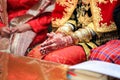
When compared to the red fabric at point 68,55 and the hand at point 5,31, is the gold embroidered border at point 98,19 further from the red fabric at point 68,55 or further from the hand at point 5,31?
the hand at point 5,31

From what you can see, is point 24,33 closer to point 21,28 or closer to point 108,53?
point 21,28

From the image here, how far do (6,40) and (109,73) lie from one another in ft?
2.70

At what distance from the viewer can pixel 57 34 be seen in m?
1.34

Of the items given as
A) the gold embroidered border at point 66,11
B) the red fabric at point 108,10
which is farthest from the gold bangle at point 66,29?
the red fabric at point 108,10

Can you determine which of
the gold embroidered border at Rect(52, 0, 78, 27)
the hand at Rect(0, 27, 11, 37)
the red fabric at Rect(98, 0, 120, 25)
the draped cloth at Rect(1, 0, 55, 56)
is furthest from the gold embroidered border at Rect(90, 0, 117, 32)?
the hand at Rect(0, 27, 11, 37)

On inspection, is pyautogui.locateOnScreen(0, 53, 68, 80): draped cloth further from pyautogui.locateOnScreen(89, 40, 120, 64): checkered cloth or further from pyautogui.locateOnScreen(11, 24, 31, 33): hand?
pyautogui.locateOnScreen(11, 24, 31, 33): hand

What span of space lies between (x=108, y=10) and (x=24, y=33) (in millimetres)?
537

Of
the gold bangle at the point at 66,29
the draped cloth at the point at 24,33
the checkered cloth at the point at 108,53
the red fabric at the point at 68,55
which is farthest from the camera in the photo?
the draped cloth at the point at 24,33

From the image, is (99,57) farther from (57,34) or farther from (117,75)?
(57,34)

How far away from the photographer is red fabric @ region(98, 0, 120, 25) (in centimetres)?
129

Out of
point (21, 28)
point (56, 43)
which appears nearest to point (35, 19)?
point (21, 28)

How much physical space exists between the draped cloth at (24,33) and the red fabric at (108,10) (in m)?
0.39

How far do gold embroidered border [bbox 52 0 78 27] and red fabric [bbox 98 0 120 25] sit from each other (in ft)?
0.56

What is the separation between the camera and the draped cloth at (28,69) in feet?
3.57
